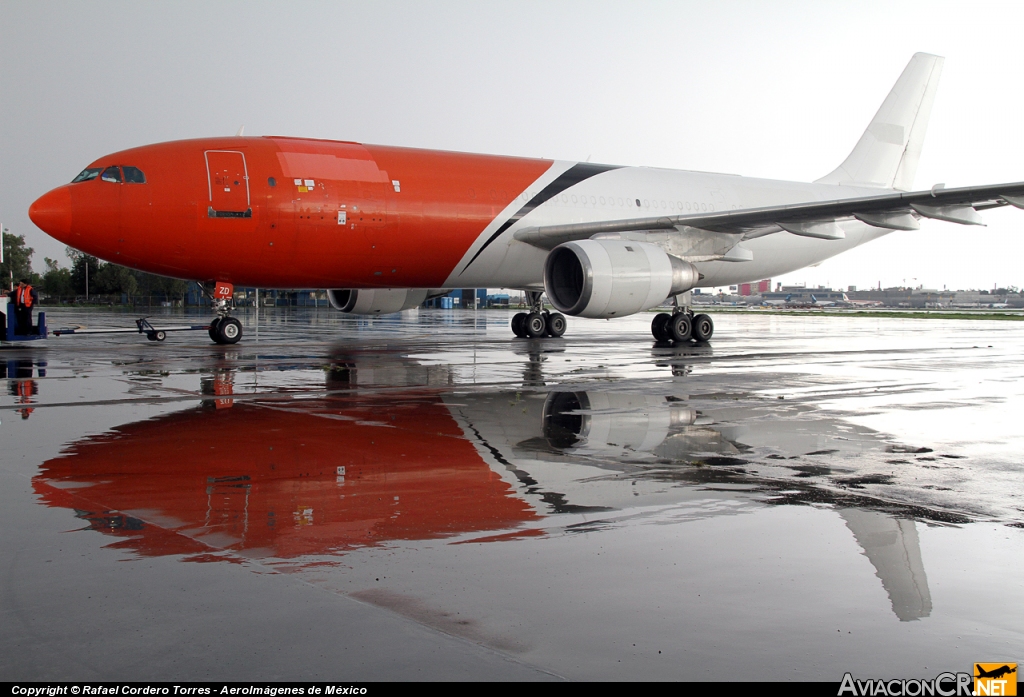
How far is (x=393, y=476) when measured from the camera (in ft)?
17.6

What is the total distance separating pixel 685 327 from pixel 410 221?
7.08 metres

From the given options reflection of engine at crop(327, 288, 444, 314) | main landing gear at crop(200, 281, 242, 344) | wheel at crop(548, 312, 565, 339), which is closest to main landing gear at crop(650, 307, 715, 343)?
wheel at crop(548, 312, 565, 339)

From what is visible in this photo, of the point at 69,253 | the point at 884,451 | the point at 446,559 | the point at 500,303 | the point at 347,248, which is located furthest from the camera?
the point at 69,253

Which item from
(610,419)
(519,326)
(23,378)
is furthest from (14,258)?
(610,419)

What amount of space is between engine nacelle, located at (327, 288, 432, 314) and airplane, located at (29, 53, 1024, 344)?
4 cm

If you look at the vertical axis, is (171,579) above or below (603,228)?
below

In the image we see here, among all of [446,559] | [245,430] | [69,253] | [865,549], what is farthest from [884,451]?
[69,253]

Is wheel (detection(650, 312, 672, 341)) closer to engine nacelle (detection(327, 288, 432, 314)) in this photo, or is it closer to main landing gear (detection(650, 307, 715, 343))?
main landing gear (detection(650, 307, 715, 343))

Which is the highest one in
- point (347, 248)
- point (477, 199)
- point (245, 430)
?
point (477, 199)

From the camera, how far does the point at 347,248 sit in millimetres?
15523

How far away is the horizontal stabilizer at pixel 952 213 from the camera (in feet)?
46.1

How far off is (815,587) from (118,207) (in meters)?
13.6

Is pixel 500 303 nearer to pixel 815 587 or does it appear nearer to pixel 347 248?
pixel 347 248

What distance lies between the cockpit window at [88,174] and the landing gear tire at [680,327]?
11882 mm
